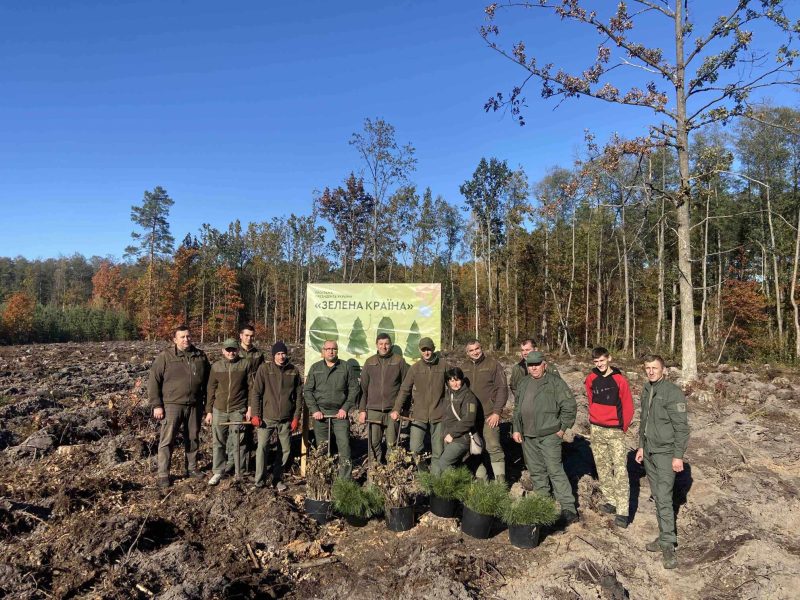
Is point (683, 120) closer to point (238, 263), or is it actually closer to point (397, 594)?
point (397, 594)

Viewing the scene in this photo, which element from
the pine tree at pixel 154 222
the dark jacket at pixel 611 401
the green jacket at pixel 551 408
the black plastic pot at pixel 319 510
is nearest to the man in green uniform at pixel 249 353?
the black plastic pot at pixel 319 510

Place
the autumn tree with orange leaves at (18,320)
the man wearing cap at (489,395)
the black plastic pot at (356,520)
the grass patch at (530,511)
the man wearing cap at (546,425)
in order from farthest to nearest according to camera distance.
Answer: the autumn tree with orange leaves at (18,320) < the man wearing cap at (489,395) < the man wearing cap at (546,425) < the black plastic pot at (356,520) < the grass patch at (530,511)

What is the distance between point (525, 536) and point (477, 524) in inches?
17.9

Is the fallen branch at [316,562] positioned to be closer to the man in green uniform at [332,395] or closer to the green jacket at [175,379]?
the man in green uniform at [332,395]

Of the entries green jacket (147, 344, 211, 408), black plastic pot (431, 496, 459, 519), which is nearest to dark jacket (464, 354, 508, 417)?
black plastic pot (431, 496, 459, 519)

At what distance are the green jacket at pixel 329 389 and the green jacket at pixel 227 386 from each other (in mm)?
807

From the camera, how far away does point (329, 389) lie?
6.08 metres

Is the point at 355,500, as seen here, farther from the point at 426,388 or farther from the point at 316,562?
the point at 426,388

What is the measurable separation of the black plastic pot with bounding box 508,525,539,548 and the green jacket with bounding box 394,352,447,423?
1.58 m

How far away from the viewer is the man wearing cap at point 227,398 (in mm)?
6098

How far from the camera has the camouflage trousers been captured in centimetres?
525

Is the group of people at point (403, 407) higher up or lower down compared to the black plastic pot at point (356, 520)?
higher up

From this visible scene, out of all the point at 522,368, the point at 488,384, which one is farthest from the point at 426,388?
the point at 522,368

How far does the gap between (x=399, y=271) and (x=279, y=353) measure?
36.0m
